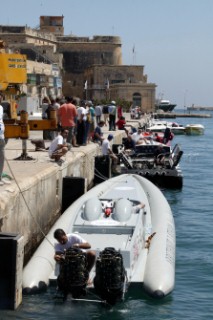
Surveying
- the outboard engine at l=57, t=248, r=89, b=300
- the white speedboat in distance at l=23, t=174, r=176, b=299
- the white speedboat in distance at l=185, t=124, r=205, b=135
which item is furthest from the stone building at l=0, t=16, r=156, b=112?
the outboard engine at l=57, t=248, r=89, b=300

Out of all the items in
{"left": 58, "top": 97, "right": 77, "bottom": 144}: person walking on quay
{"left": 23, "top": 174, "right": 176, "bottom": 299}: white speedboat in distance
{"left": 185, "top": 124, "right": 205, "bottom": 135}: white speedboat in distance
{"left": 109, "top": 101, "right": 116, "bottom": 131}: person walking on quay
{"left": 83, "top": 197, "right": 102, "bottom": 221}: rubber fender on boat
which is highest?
{"left": 58, "top": 97, "right": 77, "bottom": 144}: person walking on quay

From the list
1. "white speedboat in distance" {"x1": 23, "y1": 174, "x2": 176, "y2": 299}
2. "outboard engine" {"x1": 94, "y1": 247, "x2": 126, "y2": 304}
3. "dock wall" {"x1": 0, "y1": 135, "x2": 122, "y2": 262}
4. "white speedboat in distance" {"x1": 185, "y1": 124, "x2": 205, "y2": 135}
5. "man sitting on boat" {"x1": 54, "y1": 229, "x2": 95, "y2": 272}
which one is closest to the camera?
"outboard engine" {"x1": 94, "y1": 247, "x2": 126, "y2": 304}

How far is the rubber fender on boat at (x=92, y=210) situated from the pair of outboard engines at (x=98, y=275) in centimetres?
271

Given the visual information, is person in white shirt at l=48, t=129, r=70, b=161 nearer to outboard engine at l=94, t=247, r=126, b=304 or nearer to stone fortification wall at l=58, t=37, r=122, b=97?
outboard engine at l=94, t=247, r=126, b=304

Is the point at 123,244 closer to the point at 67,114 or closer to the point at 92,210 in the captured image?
the point at 92,210

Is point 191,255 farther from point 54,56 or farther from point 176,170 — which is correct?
point 54,56

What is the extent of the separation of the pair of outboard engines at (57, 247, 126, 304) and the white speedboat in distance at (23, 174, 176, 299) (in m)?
0.02

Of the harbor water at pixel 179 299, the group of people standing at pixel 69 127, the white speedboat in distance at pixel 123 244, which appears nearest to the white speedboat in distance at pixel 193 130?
the group of people standing at pixel 69 127

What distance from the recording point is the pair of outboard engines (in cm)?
1152

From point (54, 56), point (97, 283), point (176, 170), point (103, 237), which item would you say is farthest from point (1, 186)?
point (54, 56)

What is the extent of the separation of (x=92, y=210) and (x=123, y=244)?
159 centimetres

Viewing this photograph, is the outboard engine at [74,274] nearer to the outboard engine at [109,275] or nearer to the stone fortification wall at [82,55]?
the outboard engine at [109,275]

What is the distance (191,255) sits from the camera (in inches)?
661

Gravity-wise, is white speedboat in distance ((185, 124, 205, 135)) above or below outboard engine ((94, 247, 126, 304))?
below
